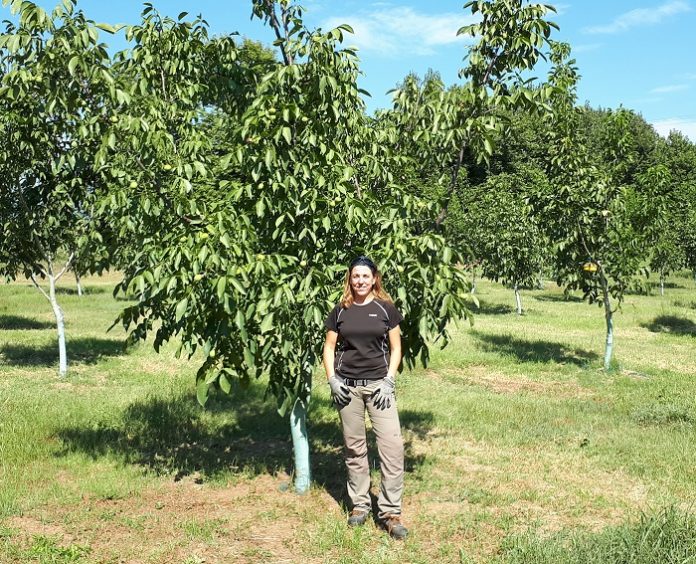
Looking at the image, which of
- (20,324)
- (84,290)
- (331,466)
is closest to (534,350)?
(331,466)

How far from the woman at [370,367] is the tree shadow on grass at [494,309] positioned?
856 inches

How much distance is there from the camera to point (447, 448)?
8.45 metres

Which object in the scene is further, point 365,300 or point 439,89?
point 439,89

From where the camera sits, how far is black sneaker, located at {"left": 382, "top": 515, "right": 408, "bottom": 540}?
5.60 metres

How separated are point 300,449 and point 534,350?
37.1 ft

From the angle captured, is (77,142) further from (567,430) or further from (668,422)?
(668,422)

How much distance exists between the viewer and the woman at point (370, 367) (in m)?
5.52

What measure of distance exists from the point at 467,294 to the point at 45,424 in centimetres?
652

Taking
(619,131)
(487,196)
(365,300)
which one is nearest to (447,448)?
(365,300)

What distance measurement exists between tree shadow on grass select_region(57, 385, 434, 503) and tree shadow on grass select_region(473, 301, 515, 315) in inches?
691

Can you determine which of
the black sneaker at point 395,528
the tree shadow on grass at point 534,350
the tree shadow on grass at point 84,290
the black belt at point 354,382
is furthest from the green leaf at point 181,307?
the tree shadow on grass at point 84,290

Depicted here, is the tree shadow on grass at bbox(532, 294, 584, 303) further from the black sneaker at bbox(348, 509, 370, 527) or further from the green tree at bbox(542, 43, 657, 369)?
the black sneaker at bbox(348, 509, 370, 527)

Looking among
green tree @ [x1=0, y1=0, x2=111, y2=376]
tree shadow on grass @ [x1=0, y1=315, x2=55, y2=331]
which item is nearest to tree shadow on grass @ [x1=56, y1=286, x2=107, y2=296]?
tree shadow on grass @ [x1=0, y1=315, x2=55, y2=331]

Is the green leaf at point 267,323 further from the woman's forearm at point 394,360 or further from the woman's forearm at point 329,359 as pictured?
the woman's forearm at point 394,360
